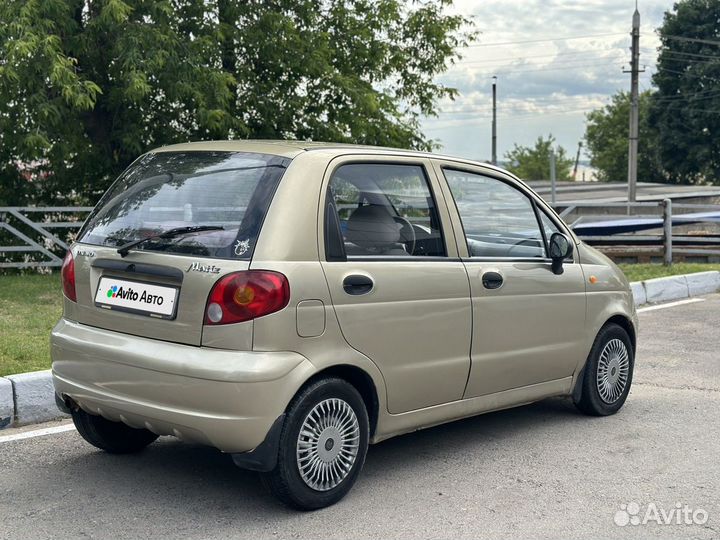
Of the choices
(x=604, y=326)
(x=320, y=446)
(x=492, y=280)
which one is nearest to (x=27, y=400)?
(x=320, y=446)

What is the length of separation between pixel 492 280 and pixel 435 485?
3.73 ft

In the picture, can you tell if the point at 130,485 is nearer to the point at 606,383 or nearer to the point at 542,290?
the point at 542,290

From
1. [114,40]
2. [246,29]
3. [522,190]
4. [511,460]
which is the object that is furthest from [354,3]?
[511,460]

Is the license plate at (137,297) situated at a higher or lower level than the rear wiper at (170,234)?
lower

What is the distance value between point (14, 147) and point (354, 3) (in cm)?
647

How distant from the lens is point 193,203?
427 centimetres

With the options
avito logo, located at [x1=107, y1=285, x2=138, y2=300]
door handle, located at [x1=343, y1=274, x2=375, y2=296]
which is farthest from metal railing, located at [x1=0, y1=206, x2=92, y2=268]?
door handle, located at [x1=343, y1=274, x2=375, y2=296]

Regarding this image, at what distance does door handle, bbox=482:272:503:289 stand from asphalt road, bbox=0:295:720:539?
94 centimetres

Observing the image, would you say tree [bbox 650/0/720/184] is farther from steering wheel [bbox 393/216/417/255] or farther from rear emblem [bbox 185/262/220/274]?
rear emblem [bbox 185/262/220/274]

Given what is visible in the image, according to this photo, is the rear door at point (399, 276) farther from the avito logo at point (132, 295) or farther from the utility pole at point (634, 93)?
the utility pole at point (634, 93)

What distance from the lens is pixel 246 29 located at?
1454cm

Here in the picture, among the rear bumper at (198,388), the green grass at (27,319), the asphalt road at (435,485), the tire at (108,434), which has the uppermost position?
the rear bumper at (198,388)

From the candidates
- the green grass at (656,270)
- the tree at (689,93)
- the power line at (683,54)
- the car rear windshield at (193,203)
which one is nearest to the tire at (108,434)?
the car rear windshield at (193,203)

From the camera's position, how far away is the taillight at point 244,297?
3.89 metres
